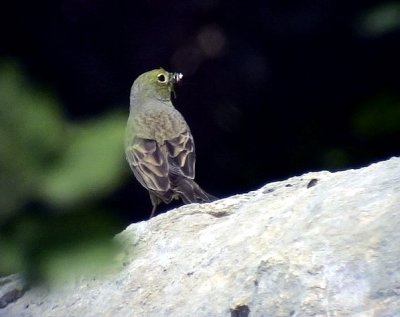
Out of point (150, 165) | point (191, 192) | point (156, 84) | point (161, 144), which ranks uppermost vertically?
point (156, 84)

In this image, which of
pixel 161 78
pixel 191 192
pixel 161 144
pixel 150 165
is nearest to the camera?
pixel 191 192

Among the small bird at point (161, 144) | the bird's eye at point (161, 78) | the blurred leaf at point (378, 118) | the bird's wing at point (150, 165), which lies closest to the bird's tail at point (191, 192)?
the small bird at point (161, 144)

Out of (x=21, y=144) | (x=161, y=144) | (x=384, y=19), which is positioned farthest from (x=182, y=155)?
(x=21, y=144)

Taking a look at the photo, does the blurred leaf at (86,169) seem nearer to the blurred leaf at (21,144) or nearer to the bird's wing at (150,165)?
the blurred leaf at (21,144)

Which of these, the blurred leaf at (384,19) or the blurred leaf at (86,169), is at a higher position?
the blurred leaf at (384,19)

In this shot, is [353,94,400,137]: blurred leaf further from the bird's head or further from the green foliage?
the bird's head

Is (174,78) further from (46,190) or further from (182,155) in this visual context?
(46,190)

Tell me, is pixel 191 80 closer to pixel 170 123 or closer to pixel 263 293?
pixel 170 123
